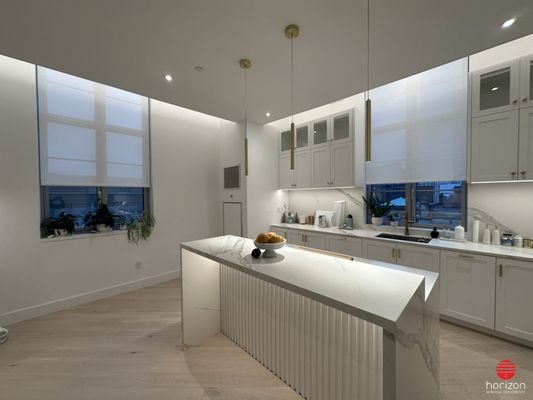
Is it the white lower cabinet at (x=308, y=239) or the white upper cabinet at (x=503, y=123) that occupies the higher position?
the white upper cabinet at (x=503, y=123)

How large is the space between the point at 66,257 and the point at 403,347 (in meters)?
3.87

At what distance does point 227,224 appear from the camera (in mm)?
4387

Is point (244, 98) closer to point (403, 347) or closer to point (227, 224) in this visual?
point (227, 224)

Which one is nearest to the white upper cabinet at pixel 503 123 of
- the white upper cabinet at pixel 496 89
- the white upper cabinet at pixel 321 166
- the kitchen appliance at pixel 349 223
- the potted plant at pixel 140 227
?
the white upper cabinet at pixel 496 89

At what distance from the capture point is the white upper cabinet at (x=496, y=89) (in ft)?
7.26

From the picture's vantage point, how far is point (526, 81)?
7.04 ft

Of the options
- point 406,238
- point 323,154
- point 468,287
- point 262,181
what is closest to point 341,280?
point 468,287

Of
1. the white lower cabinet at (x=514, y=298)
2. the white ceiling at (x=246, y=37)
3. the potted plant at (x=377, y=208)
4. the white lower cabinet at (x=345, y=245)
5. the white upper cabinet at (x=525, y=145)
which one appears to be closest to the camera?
the white ceiling at (x=246, y=37)

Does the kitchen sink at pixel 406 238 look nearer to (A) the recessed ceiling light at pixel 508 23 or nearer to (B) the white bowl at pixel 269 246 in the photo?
(B) the white bowl at pixel 269 246

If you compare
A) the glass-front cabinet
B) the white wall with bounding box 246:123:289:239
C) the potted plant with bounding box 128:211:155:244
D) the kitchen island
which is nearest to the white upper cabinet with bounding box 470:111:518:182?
the kitchen island

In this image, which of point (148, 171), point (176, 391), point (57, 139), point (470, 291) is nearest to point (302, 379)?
point (176, 391)

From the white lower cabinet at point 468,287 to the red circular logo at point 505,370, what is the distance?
364mm

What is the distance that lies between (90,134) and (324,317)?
3776 millimetres

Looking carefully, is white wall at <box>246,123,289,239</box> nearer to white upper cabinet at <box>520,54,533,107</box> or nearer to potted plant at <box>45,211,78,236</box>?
potted plant at <box>45,211,78,236</box>
